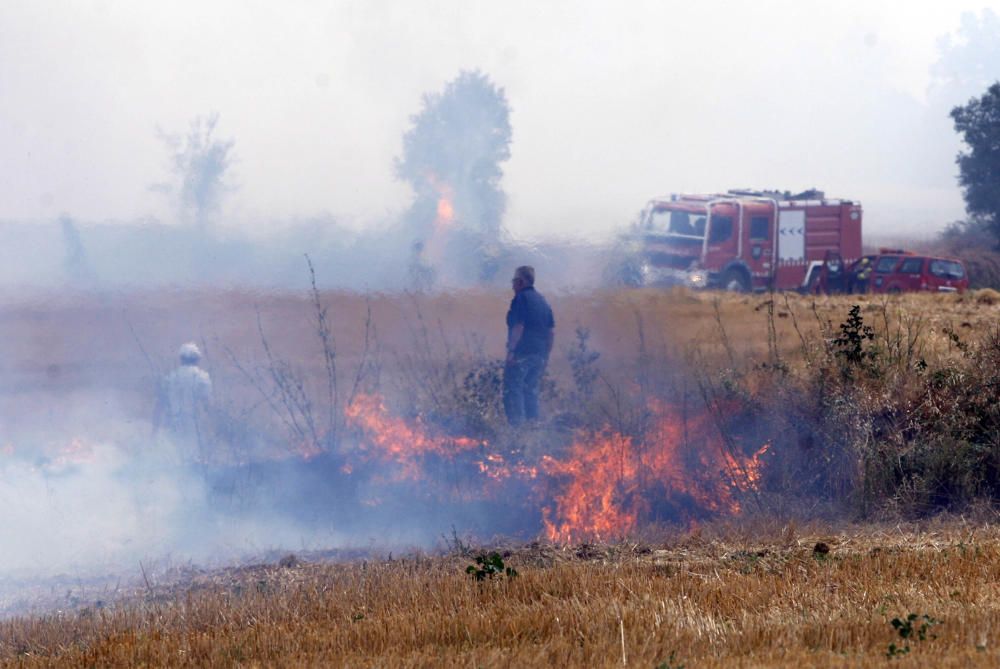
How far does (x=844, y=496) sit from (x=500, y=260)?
6757mm

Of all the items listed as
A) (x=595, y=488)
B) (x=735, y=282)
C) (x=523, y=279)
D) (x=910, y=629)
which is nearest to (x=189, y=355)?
(x=523, y=279)

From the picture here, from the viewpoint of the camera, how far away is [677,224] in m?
24.3

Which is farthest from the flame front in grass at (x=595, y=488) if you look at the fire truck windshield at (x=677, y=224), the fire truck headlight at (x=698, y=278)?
the fire truck windshield at (x=677, y=224)

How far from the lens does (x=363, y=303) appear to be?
46.1 ft

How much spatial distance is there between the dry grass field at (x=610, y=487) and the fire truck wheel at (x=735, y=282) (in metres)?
5.27

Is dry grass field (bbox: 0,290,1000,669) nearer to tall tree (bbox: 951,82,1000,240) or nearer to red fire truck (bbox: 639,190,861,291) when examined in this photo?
red fire truck (bbox: 639,190,861,291)

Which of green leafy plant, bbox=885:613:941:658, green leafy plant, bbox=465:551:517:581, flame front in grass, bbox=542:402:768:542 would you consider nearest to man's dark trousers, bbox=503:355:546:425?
flame front in grass, bbox=542:402:768:542

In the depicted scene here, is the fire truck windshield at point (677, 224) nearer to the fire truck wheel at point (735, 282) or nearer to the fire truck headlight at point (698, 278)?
the fire truck headlight at point (698, 278)

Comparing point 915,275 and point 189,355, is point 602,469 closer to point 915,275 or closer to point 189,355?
point 189,355

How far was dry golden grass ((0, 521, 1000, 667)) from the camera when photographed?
500 cm

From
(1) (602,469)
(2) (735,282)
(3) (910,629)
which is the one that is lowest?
(1) (602,469)

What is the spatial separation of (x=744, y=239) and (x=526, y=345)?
549 inches

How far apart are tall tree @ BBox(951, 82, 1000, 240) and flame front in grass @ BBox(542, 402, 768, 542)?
2723cm

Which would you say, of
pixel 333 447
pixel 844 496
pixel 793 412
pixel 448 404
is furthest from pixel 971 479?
pixel 333 447
